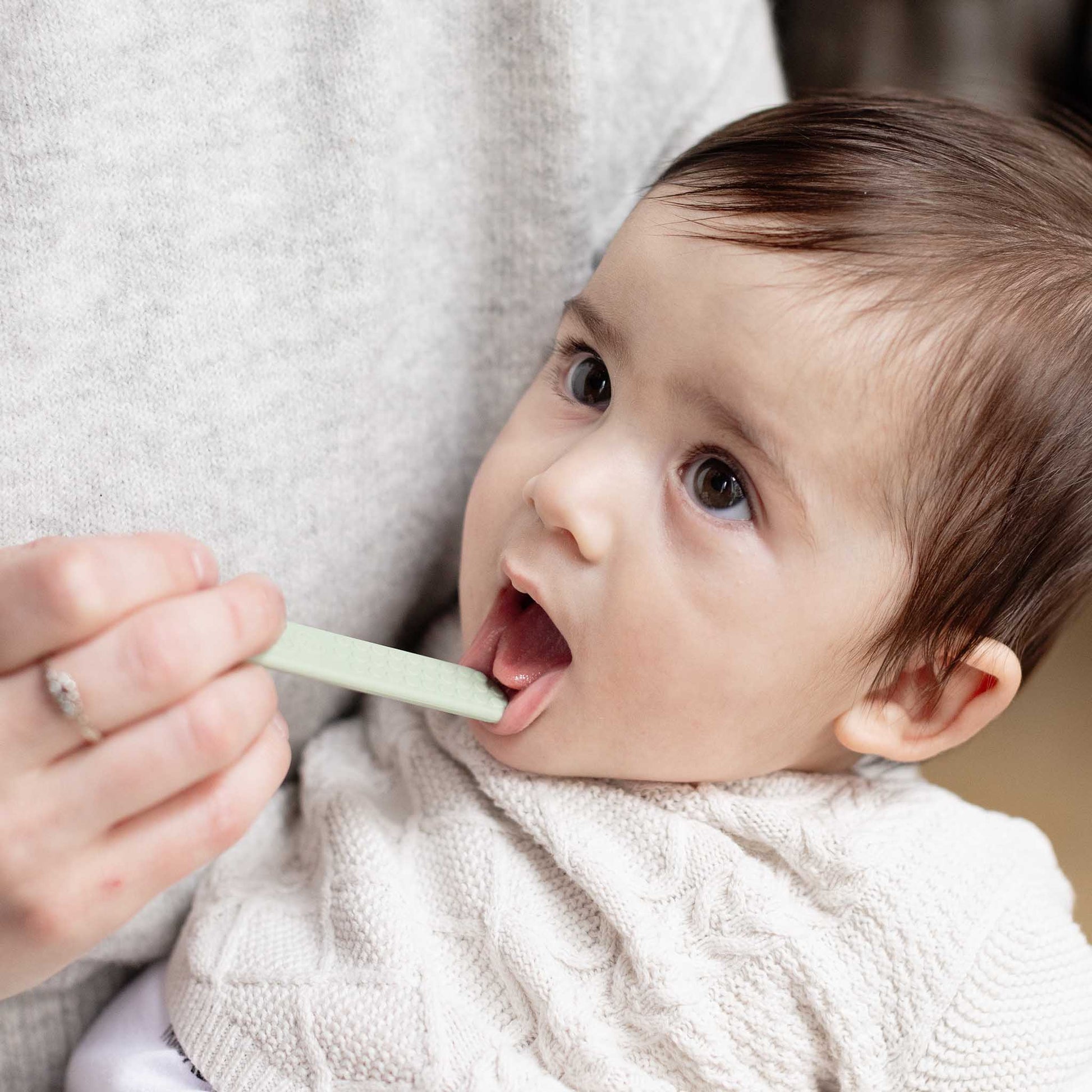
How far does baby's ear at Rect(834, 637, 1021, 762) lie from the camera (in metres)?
0.81

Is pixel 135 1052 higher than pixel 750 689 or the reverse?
the reverse

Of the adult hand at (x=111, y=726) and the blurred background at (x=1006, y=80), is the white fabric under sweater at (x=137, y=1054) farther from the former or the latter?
the blurred background at (x=1006, y=80)

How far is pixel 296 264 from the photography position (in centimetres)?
81

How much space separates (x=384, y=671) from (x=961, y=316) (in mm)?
475

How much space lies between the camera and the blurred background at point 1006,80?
1304 mm

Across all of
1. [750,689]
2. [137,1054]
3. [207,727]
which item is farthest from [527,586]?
[137,1054]

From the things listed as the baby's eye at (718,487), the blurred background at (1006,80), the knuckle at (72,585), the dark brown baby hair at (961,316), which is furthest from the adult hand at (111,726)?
the blurred background at (1006,80)

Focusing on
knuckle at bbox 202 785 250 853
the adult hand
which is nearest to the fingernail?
the adult hand

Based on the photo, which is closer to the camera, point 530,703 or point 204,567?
point 204,567

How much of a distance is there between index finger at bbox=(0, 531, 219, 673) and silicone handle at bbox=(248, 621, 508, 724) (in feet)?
0.30

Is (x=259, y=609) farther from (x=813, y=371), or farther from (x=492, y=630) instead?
(x=813, y=371)

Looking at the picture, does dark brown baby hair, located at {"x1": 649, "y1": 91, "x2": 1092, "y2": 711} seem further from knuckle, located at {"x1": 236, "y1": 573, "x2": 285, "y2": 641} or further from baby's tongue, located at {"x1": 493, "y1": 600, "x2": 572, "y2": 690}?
knuckle, located at {"x1": 236, "y1": 573, "x2": 285, "y2": 641}

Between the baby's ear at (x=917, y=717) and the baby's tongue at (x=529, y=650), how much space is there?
0.75ft

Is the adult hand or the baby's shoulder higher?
the adult hand
